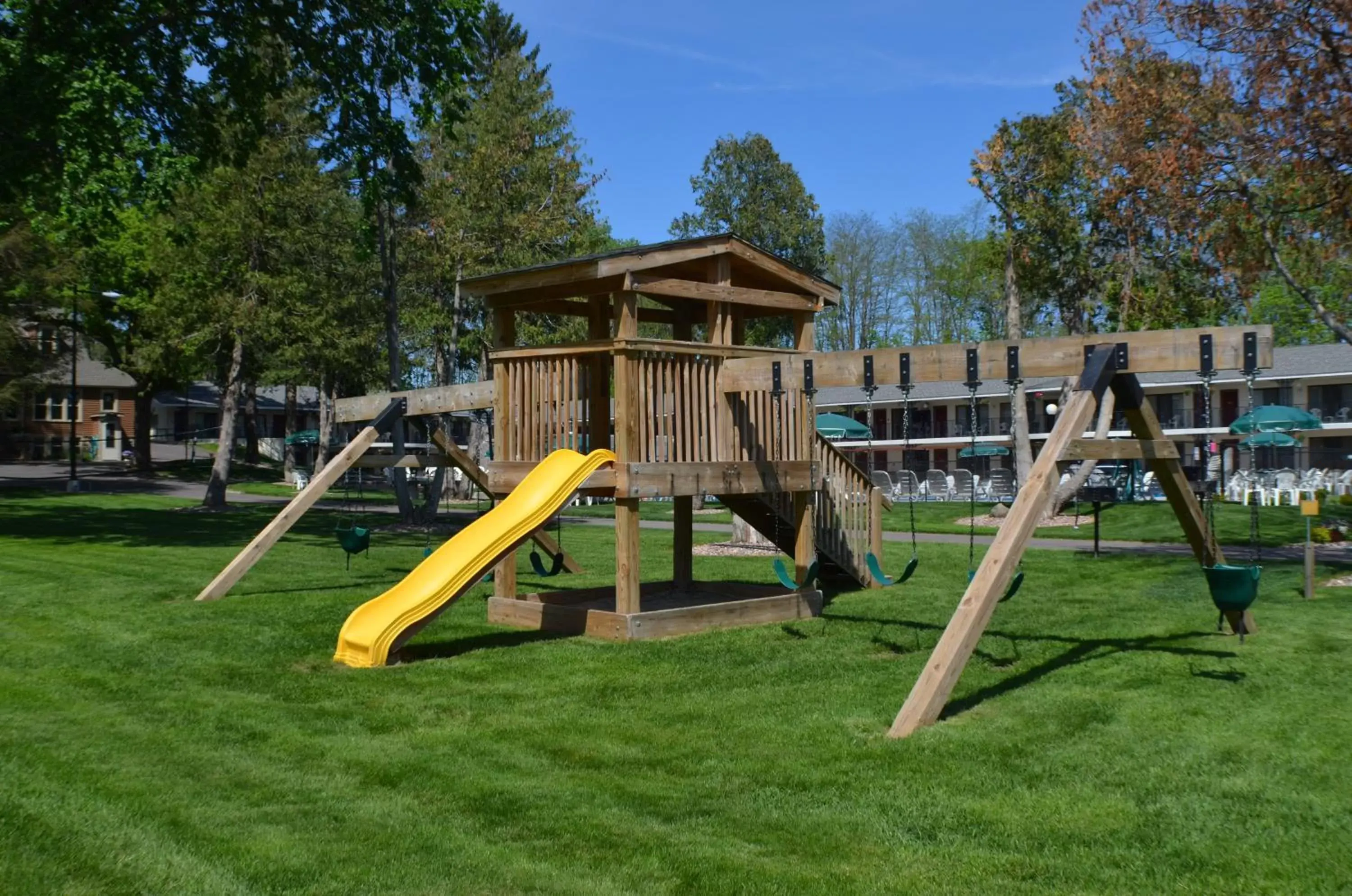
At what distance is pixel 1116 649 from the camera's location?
999cm

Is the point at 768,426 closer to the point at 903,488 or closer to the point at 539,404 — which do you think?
the point at 539,404

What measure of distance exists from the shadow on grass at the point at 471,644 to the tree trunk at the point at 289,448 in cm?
3830

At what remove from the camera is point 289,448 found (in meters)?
50.7

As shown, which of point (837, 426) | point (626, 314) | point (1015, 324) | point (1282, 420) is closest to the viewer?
point (626, 314)

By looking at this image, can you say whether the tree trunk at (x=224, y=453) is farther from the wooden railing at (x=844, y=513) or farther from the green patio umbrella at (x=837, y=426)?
the wooden railing at (x=844, y=513)

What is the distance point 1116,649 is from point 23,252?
3098cm

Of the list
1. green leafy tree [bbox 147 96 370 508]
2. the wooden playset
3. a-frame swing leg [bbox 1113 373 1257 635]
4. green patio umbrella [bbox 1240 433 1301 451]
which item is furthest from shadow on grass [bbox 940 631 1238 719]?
green leafy tree [bbox 147 96 370 508]

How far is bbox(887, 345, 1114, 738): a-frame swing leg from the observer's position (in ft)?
24.3

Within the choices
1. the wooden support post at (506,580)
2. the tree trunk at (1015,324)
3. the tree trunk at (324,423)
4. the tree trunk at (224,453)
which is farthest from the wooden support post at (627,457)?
the tree trunk at (324,423)

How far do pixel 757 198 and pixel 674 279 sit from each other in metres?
38.5

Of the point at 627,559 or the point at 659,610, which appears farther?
the point at 659,610

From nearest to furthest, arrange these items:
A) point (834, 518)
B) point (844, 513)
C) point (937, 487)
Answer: point (834, 518) < point (844, 513) < point (937, 487)

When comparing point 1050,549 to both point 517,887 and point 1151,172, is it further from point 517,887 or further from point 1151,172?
point 517,887

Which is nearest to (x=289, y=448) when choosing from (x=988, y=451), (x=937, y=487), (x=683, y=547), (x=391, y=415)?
(x=937, y=487)
